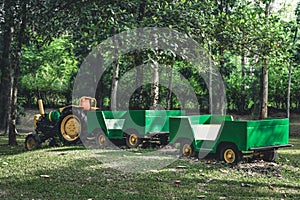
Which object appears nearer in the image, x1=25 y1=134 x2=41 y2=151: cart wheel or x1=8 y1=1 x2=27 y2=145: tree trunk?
x1=8 y1=1 x2=27 y2=145: tree trunk

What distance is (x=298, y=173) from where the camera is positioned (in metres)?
8.42

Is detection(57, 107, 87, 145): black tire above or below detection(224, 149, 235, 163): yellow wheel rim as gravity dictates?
above

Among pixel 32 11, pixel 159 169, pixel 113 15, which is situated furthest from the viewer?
pixel 32 11

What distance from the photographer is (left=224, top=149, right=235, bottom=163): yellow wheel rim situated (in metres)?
9.24

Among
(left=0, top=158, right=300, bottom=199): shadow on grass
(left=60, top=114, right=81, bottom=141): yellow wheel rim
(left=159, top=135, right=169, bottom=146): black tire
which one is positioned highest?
(left=60, top=114, right=81, bottom=141): yellow wheel rim

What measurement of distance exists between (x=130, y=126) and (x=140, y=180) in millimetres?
4754

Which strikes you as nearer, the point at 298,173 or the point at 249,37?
the point at 298,173

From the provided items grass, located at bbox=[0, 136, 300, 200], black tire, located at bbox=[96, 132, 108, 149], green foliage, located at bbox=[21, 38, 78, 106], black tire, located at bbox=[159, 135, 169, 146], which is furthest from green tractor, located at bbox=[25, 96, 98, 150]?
green foliage, located at bbox=[21, 38, 78, 106]

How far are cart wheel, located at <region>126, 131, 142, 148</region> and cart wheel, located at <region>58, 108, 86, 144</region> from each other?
115cm

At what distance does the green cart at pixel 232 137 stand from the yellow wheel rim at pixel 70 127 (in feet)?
8.74

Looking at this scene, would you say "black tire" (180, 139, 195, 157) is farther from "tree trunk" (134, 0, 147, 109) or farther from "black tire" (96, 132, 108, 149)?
"black tire" (96, 132, 108, 149)

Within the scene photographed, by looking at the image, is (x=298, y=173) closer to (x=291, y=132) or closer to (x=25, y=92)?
(x=291, y=132)

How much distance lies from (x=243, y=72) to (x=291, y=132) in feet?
20.7

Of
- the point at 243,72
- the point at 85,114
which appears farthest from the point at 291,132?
the point at 85,114
